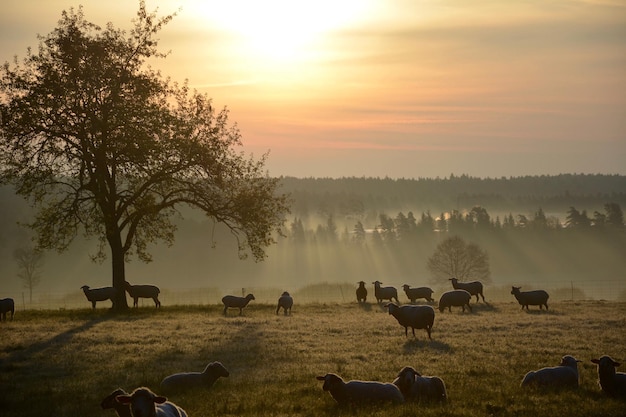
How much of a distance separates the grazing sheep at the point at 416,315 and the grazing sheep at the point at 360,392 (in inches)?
471

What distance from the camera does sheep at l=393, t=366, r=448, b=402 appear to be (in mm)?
15844

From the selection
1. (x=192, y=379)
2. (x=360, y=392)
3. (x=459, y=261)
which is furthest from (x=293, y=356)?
(x=459, y=261)

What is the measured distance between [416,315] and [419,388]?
11910 millimetres

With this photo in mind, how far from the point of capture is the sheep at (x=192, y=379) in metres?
17.8

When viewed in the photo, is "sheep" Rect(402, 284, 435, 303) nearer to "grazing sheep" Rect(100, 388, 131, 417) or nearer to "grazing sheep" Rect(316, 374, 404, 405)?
"grazing sheep" Rect(316, 374, 404, 405)

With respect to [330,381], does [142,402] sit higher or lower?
higher

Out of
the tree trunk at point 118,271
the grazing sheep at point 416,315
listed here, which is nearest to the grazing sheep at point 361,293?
the tree trunk at point 118,271

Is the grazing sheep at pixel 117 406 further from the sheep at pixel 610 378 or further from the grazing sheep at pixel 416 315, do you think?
the grazing sheep at pixel 416 315

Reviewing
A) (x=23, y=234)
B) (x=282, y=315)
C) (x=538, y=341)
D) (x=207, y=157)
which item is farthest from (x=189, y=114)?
(x=23, y=234)

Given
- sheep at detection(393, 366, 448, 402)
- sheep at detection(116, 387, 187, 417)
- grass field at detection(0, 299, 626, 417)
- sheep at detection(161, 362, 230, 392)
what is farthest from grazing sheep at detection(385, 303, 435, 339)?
sheep at detection(116, 387, 187, 417)

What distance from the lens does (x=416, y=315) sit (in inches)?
1091

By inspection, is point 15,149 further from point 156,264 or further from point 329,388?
point 156,264

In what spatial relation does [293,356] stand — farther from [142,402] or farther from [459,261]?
[459,261]

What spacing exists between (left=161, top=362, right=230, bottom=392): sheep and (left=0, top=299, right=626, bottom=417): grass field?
51 cm
